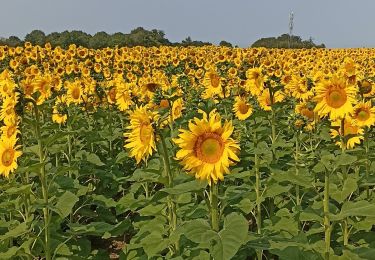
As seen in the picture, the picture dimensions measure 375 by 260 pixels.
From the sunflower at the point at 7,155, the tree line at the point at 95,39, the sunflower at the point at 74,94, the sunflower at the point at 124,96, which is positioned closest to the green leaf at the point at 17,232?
the sunflower at the point at 7,155

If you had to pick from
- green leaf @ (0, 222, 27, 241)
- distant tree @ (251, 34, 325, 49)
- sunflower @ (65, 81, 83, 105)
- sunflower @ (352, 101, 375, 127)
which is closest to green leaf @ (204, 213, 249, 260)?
green leaf @ (0, 222, 27, 241)

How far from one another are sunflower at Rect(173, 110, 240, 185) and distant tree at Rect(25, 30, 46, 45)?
22.3 metres

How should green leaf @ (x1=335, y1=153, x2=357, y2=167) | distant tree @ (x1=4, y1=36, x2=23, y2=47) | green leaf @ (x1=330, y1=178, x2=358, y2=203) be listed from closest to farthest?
green leaf @ (x1=335, y1=153, x2=357, y2=167), green leaf @ (x1=330, y1=178, x2=358, y2=203), distant tree @ (x1=4, y1=36, x2=23, y2=47)

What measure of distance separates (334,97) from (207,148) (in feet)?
5.22

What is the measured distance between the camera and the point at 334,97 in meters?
4.44

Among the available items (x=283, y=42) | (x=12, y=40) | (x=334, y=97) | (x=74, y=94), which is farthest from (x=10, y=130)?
(x=283, y=42)

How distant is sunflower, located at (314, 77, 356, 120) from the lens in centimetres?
443

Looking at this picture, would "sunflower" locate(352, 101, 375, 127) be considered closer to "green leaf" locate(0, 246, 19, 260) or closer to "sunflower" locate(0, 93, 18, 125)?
"sunflower" locate(0, 93, 18, 125)

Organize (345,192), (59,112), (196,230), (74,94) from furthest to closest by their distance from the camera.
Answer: (74,94) < (59,112) < (345,192) < (196,230)

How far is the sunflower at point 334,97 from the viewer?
443 cm

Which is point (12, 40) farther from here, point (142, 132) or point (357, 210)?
point (357, 210)

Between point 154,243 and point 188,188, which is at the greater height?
point 188,188

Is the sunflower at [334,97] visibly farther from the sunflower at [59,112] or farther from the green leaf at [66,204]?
the sunflower at [59,112]

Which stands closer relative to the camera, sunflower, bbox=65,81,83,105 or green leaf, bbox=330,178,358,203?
green leaf, bbox=330,178,358,203
